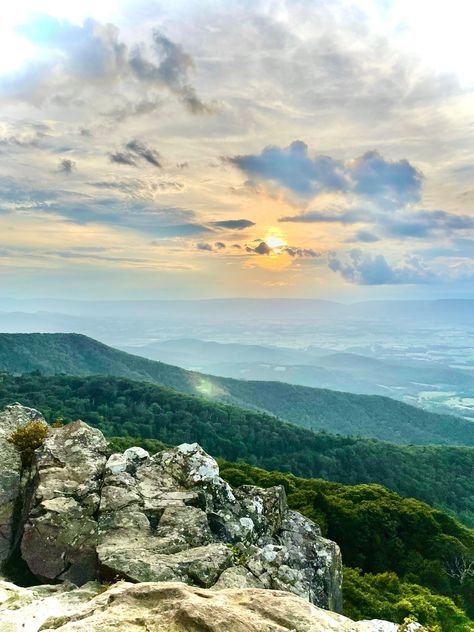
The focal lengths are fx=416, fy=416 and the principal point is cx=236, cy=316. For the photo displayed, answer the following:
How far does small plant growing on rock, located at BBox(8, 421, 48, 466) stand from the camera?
23.7m

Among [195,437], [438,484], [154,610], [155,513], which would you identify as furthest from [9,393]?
[154,610]

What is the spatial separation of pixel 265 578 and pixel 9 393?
173m

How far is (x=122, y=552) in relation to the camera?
1588 cm

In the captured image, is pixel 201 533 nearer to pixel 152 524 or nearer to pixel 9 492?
pixel 152 524

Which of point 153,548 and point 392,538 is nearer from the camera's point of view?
point 153,548

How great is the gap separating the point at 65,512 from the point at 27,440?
7113 millimetres

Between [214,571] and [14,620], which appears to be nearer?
[14,620]

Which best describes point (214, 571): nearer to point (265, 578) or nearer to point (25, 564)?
point (265, 578)

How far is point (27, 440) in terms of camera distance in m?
24.1

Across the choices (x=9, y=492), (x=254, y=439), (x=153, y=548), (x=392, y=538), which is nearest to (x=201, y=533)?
(x=153, y=548)

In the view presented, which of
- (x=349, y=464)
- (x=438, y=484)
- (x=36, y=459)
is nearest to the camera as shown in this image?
(x=36, y=459)

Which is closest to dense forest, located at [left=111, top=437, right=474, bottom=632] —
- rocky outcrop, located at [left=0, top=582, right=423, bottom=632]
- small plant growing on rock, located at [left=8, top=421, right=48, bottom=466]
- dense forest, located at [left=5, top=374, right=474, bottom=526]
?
small plant growing on rock, located at [left=8, top=421, right=48, bottom=466]

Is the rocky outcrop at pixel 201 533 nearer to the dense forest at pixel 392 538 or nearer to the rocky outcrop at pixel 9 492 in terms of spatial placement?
the rocky outcrop at pixel 9 492

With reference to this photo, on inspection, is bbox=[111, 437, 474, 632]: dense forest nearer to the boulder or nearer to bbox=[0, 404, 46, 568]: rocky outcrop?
bbox=[0, 404, 46, 568]: rocky outcrop
